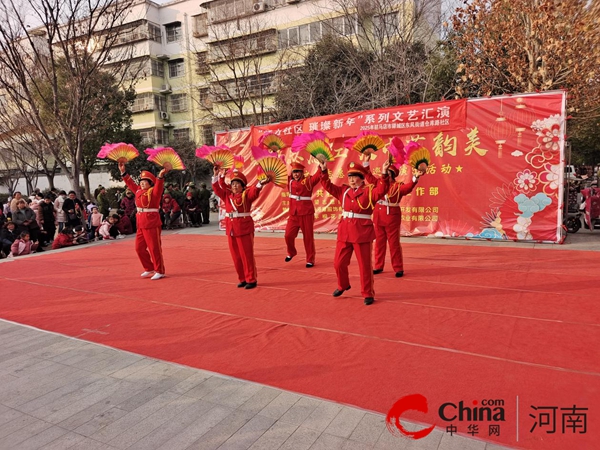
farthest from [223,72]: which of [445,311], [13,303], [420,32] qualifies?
[445,311]

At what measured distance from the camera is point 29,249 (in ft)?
29.5

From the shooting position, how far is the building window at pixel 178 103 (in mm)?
24219

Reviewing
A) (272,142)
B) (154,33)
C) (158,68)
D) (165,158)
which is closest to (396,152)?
(272,142)

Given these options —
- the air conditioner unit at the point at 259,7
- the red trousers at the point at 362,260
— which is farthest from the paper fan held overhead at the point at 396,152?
the air conditioner unit at the point at 259,7

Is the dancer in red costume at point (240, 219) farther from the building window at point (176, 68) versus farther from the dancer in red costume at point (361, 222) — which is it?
the building window at point (176, 68)

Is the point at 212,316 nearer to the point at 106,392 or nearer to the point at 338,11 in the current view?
the point at 106,392

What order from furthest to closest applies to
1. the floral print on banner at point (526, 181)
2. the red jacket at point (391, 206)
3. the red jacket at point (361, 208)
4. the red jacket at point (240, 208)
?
the floral print on banner at point (526, 181) → the red jacket at point (391, 206) → the red jacket at point (240, 208) → the red jacket at point (361, 208)

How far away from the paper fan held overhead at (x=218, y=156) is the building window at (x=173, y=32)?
Answer: 21.7 meters

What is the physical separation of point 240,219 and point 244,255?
468mm

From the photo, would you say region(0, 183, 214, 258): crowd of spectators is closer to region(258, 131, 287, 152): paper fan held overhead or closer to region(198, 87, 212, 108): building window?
region(258, 131, 287, 152): paper fan held overhead

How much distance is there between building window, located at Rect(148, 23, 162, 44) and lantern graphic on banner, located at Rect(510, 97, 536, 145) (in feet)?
71.7

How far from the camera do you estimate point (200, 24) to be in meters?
22.1

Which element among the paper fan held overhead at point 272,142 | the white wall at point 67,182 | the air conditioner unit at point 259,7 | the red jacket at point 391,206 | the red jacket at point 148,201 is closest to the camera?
the red jacket at point 391,206

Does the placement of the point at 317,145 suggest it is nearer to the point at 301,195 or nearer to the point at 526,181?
the point at 301,195
